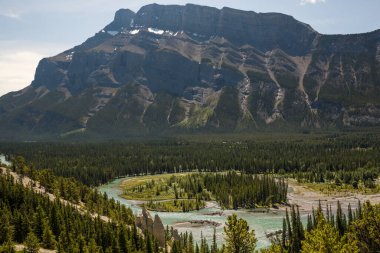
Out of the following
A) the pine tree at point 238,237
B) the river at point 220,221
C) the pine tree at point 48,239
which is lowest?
the river at point 220,221

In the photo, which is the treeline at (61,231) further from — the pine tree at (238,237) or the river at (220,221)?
the river at (220,221)

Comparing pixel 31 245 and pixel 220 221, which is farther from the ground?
pixel 31 245

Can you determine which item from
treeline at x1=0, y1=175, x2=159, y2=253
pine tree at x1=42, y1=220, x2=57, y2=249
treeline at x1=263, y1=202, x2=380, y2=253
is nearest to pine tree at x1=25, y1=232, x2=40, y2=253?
treeline at x1=0, y1=175, x2=159, y2=253

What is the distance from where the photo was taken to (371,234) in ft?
320

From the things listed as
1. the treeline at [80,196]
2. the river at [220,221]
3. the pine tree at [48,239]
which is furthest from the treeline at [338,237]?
the treeline at [80,196]

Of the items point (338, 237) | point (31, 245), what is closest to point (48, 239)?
point (31, 245)

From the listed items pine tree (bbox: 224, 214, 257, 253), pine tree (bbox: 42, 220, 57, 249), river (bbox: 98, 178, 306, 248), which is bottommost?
river (bbox: 98, 178, 306, 248)

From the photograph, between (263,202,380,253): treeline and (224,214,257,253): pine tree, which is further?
(224,214,257,253): pine tree

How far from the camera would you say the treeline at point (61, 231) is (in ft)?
375

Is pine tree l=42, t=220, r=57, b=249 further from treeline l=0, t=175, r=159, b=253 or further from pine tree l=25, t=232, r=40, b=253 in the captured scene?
pine tree l=25, t=232, r=40, b=253

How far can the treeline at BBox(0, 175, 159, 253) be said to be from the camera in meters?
114

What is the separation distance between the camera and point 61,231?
123562 millimetres

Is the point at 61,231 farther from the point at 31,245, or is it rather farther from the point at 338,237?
the point at 338,237

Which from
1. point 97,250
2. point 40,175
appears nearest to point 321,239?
point 97,250
